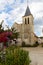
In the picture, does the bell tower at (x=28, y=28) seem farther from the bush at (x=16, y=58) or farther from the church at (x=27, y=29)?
the bush at (x=16, y=58)

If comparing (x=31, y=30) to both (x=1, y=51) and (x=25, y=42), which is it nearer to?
(x=25, y=42)

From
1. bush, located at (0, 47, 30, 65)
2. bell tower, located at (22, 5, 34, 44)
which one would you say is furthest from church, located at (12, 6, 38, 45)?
bush, located at (0, 47, 30, 65)

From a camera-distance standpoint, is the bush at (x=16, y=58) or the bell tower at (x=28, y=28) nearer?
the bush at (x=16, y=58)

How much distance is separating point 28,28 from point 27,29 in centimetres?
30

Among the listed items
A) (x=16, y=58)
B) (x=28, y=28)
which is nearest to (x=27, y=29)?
(x=28, y=28)

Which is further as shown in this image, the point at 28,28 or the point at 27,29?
the point at 27,29

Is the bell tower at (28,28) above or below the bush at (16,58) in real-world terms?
below

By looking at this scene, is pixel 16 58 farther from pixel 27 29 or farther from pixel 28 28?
pixel 27 29

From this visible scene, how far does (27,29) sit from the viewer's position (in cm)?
3647

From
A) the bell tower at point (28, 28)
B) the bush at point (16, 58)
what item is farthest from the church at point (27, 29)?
the bush at point (16, 58)

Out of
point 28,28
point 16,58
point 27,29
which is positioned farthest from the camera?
point 27,29

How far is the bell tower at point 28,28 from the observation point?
115 feet

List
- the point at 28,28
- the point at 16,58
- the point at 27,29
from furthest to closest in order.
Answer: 1. the point at 27,29
2. the point at 28,28
3. the point at 16,58

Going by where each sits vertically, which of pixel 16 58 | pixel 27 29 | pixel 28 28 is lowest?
pixel 27 29
